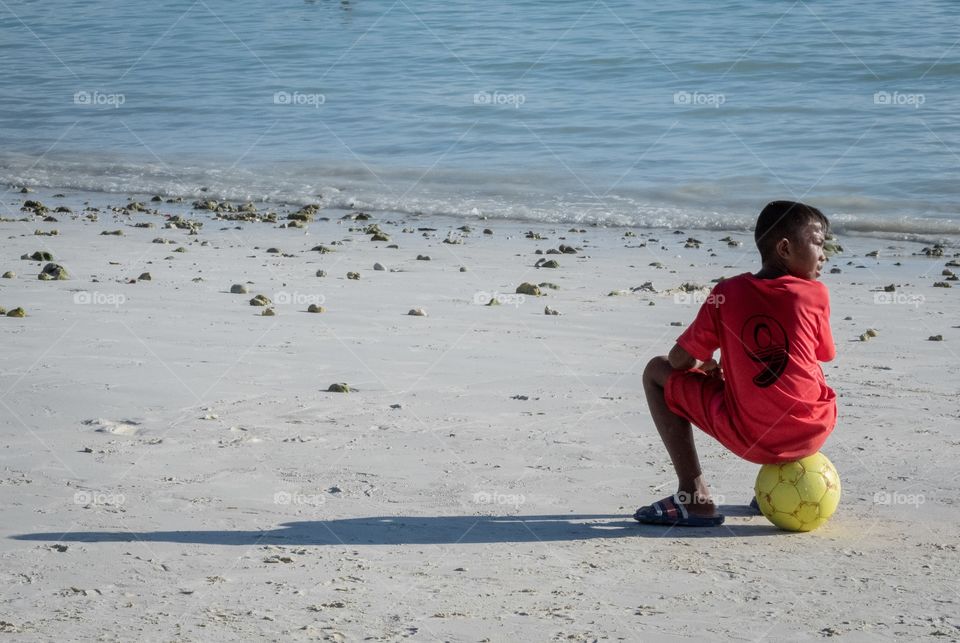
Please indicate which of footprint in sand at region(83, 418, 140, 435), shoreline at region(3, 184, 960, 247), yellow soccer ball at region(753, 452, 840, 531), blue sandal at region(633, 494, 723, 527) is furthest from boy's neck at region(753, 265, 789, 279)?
shoreline at region(3, 184, 960, 247)

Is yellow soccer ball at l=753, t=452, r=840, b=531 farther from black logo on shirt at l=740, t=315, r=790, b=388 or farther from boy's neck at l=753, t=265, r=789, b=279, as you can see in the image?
boy's neck at l=753, t=265, r=789, b=279

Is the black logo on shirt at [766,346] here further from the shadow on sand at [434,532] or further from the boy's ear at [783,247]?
the shadow on sand at [434,532]

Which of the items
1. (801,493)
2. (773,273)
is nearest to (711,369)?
(773,273)

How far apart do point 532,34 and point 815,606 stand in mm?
22847

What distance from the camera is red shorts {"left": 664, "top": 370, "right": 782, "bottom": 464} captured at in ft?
13.8

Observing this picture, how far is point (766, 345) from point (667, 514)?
704 mm

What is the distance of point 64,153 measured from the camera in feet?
58.6

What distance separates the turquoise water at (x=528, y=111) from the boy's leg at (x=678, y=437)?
8358mm

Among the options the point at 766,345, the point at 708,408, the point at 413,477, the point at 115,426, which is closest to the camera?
the point at 766,345

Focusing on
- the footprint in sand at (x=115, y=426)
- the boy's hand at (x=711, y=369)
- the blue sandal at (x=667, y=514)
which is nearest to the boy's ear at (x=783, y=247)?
the boy's hand at (x=711, y=369)

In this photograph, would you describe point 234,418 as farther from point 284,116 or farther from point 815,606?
point 284,116

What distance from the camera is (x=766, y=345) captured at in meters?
4.13

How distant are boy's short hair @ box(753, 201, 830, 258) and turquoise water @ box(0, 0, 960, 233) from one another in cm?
848

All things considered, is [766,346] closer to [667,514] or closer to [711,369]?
[711,369]
